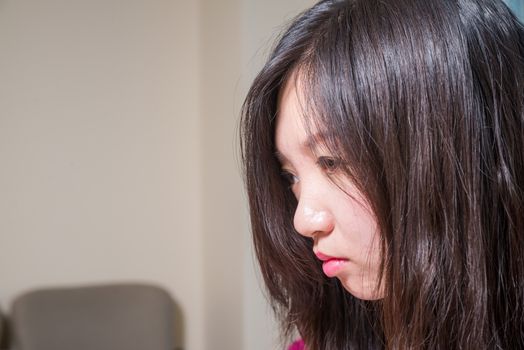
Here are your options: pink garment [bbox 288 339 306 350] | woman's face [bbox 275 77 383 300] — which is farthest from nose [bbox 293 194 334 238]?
pink garment [bbox 288 339 306 350]

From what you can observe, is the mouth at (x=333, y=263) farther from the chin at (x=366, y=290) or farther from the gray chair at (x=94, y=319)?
the gray chair at (x=94, y=319)

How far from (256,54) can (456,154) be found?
85cm

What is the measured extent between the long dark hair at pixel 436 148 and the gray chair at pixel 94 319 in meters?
1.06

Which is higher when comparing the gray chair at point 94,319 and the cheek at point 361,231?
the cheek at point 361,231

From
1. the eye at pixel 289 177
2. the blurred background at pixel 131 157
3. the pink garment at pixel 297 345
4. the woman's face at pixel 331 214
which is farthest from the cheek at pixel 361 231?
the blurred background at pixel 131 157

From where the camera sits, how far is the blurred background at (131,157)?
1433 millimetres

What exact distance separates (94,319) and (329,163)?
1105mm

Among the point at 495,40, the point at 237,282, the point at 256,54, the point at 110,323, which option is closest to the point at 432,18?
the point at 495,40

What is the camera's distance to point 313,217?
1.61ft

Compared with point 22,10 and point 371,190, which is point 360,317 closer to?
point 371,190

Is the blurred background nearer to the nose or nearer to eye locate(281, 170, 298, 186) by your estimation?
eye locate(281, 170, 298, 186)

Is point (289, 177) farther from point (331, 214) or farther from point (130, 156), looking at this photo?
point (130, 156)

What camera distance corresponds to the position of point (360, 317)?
26.0 inches

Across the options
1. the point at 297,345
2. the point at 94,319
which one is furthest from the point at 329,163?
the point at 94,319
